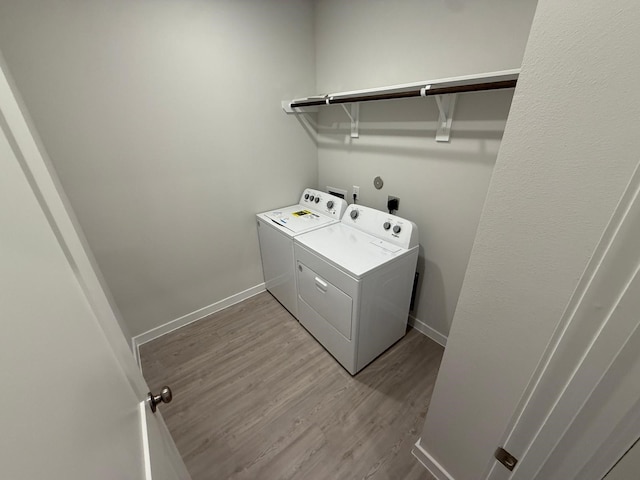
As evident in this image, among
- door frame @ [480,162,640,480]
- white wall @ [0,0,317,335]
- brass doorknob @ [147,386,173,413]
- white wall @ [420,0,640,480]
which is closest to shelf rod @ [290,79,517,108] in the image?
white wall @ [0,0,317,335]

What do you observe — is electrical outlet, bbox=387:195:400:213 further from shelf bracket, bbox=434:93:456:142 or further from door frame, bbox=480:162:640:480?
door frame, bbox=480:162:640:480

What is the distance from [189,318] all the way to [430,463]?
6.43 ft

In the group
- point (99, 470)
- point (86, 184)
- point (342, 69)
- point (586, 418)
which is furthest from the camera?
point (342, 69)

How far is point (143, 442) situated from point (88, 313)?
356 millimetres

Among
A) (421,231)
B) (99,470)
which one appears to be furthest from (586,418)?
(421,231)

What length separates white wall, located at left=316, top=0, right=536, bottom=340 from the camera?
1.30 metres

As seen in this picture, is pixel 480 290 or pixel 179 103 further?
pixel 179 103

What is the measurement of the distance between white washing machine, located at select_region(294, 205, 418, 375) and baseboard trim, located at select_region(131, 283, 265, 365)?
0.75 meters

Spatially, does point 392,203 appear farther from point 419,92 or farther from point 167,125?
point 167,125

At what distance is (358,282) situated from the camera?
1.38 metres

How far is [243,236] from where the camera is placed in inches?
90.1

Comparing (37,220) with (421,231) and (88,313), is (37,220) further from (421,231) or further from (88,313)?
(421,231)

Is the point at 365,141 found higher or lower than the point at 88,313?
higher

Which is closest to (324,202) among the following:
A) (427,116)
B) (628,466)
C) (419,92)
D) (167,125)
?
(427,116)
